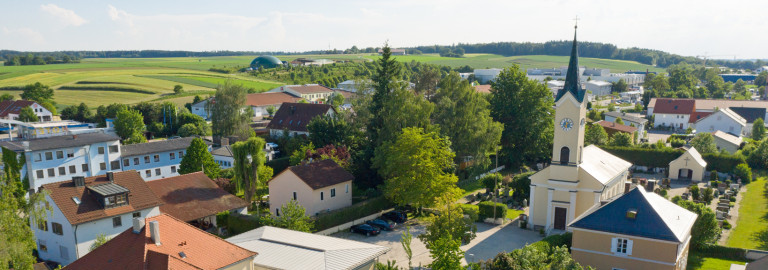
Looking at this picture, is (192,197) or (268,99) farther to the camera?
(268,99)

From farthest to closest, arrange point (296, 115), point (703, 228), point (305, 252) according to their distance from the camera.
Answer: point (296, 115) < point (703, 228) < point (305, 252)

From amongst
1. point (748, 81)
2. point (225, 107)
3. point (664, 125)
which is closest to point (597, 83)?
point (664, 125)

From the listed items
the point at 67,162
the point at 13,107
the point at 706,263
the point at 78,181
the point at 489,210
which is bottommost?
the point at 706,263

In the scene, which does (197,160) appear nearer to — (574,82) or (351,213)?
(351,213)

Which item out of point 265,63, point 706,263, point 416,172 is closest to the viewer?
point 706,263

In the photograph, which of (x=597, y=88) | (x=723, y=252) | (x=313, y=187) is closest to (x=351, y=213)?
(x=313, y=187)

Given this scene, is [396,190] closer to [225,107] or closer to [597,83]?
[225,107]
